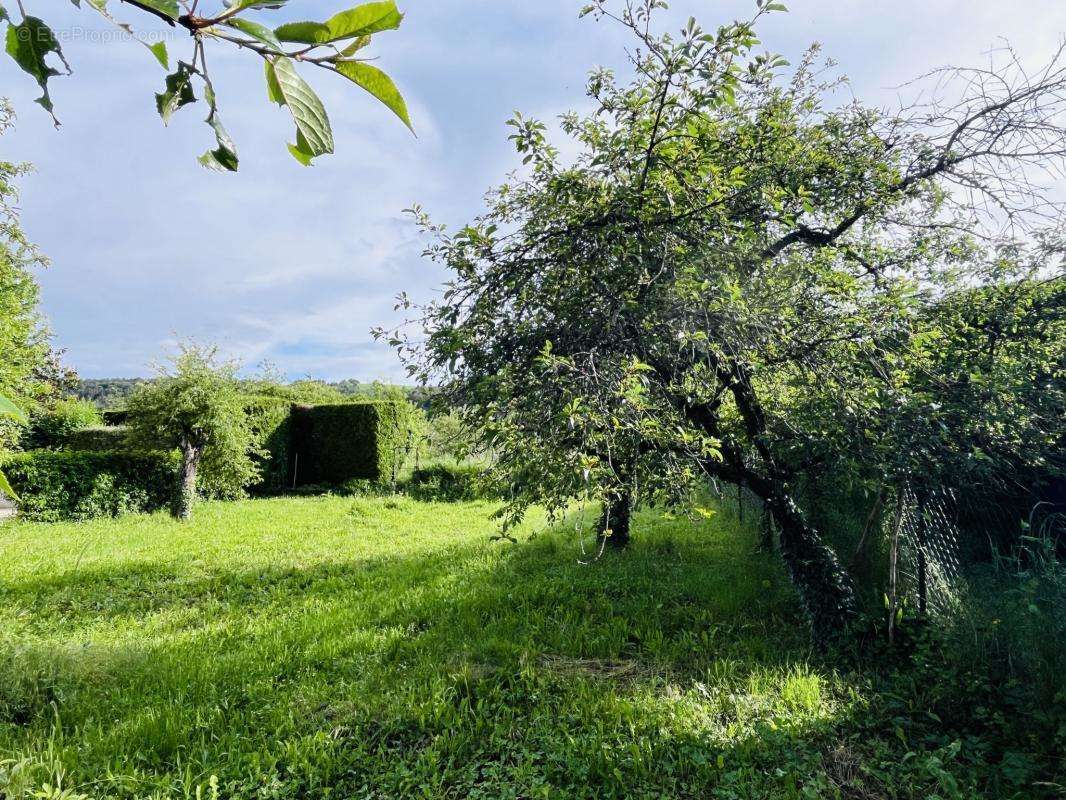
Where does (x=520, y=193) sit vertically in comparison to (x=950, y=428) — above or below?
above

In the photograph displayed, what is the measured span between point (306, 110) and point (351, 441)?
17455 mm

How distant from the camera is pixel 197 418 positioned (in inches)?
462

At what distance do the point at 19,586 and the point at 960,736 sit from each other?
32.5 ft

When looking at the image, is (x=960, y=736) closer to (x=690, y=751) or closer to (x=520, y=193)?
(x=690, y=751)

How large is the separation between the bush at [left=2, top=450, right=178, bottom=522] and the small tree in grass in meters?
0.70

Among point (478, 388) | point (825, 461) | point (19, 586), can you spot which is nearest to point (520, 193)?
point (478, 388)

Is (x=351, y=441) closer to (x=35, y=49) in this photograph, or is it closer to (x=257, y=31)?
(x=35, y=49)

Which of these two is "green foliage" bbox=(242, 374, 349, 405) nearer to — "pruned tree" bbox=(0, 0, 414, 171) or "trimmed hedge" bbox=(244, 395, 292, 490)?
"trimmed hedge" bbox=(244, 395, 292, 490)

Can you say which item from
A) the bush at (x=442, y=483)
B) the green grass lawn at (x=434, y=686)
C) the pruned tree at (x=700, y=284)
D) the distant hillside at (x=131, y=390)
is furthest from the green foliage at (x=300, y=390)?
the pruned tree at (x=700, y=284)

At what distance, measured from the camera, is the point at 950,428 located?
418cm

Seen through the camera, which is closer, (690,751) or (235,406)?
(690,751)

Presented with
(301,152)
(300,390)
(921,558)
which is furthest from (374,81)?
(300,390)

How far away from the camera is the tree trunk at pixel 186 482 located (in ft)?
38.1

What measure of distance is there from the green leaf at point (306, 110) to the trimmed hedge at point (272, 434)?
16819 mm
